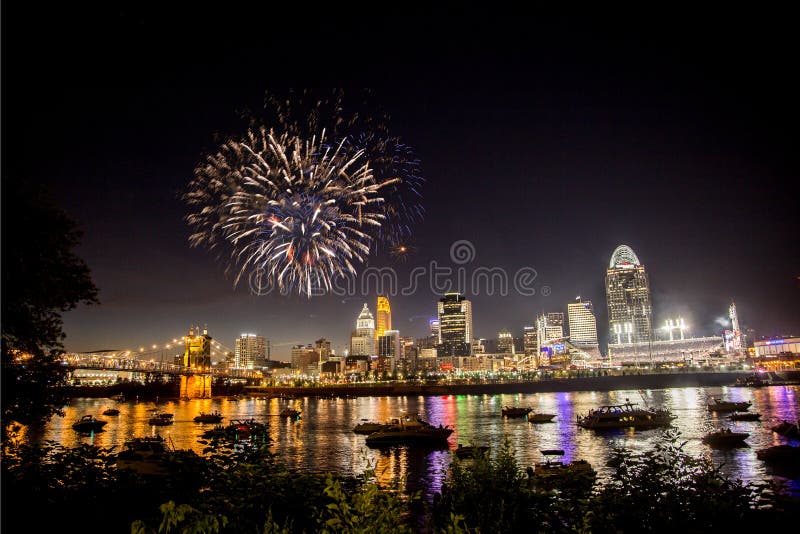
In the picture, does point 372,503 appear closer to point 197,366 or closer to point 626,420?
point 626,420

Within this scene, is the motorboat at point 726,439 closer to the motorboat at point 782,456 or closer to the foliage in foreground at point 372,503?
the motorboat at point 782,456

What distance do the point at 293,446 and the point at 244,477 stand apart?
1861 inches

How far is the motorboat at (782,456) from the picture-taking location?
37.8 meters

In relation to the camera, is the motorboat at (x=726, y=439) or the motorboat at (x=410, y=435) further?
the motorboat at (x=410, y=435)

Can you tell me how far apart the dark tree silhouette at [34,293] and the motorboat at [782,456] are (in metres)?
44.9

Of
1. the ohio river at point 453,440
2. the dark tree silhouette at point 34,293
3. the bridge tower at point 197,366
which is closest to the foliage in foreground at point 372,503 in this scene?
the dark tree silhouette at point 34,293

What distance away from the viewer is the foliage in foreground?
7.21m

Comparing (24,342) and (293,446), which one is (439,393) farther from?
(24,342)

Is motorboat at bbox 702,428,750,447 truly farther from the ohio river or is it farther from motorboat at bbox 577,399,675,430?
motorboat at bbox 577,399,675,430

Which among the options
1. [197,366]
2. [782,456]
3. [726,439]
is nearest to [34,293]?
[782,456]

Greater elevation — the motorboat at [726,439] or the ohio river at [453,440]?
the motorboat at [726,439]

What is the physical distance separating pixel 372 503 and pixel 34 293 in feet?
31.9

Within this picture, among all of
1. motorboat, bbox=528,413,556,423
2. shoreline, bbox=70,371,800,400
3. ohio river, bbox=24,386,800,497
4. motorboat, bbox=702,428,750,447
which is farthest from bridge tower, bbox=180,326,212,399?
motorboat, bbox=702,428,750,447

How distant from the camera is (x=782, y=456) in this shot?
38.2m
